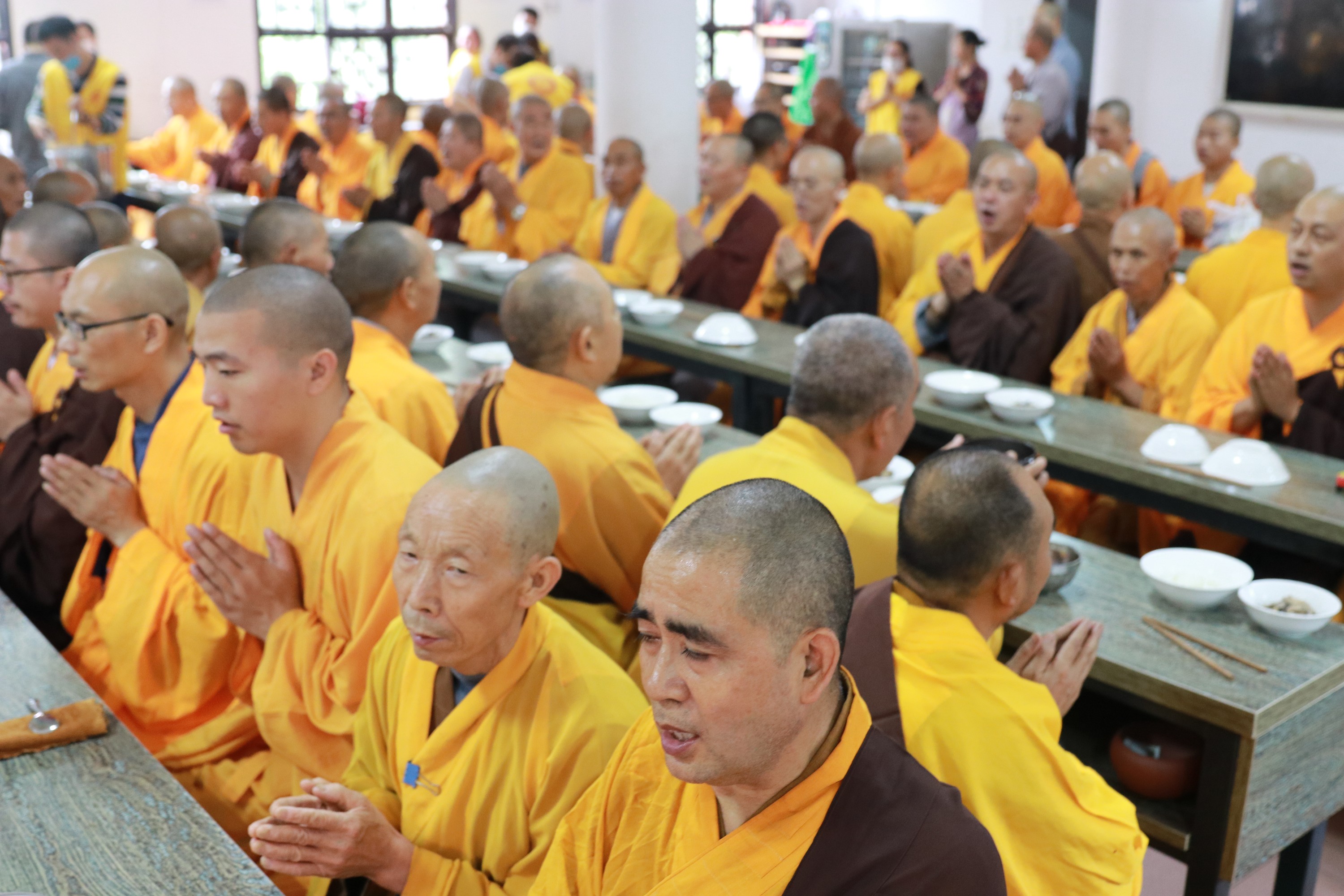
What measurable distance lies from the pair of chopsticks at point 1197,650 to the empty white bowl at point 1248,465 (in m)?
0.93

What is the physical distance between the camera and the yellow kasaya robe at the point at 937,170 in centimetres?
1021

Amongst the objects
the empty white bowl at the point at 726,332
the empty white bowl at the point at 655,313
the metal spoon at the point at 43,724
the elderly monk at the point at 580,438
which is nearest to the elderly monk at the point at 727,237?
the empty white bowl at the point at 655,313

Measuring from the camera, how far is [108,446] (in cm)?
353

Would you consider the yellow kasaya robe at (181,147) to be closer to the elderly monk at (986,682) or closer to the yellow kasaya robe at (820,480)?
the yellow kasaya robe at (820,480)

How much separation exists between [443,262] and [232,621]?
4621 millimetres

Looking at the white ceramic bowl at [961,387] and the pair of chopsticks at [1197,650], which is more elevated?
the white ceramic bowl at [961,387]

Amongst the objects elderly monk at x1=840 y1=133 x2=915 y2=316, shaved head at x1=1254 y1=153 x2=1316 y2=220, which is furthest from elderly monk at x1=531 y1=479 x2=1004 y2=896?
elderly monk at x1=840 y1=133 x2=915 y2=316

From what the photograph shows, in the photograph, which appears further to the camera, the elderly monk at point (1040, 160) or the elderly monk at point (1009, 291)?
the elderly monk at point (1040, 160)

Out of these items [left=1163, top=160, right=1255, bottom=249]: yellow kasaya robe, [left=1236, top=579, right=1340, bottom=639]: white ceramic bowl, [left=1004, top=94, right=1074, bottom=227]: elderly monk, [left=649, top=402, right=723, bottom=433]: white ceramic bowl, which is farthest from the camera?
[left=1004, top=94, right=1074, bottom=227]: elderly monk

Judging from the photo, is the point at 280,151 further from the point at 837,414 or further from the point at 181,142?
Result: the point at 837,414

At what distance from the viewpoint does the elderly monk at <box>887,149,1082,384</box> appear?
529cm

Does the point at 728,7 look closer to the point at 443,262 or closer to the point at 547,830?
the point at 443,262

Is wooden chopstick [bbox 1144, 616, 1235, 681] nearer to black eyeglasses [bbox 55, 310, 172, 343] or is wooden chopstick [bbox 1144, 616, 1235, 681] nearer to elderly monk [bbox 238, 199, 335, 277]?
black eyeglasses [bbox 55, 310, 172, 343]

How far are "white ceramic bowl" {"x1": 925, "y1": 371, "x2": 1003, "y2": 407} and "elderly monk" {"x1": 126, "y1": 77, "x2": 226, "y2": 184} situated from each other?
9206 millimetres
